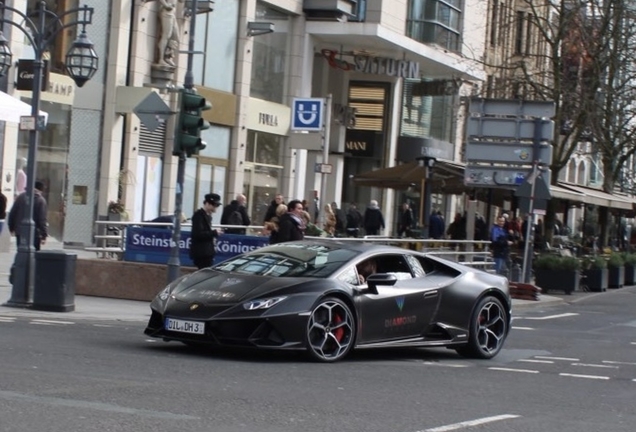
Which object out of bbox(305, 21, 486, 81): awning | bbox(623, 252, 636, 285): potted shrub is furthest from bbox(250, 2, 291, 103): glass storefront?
bbox(623, 252, 636, 285): potted shrub

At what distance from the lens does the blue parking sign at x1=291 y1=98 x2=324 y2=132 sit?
2725 centimetres

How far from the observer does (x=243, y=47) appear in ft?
130

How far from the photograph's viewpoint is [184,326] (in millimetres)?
13219

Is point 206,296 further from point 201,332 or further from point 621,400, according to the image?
point 621,400

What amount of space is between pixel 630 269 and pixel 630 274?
0.82 ft

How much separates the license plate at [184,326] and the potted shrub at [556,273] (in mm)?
21286

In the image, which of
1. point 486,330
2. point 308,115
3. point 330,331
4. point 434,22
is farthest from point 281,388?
point 434,22

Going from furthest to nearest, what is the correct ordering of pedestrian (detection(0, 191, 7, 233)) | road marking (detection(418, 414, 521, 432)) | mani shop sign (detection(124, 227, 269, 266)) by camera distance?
pedestrian (detection(0, 191, 7, 233)), mani shop sign (detection(124, 227, 269, 266)), road marking (detection(418, 414, 521, 432))

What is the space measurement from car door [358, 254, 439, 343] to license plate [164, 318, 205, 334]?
176cm

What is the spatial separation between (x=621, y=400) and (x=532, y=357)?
4.17 metres

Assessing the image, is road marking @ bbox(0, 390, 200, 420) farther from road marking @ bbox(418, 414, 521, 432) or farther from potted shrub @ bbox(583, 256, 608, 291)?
potted shrub @ bbox(583, 256, 608, 291)

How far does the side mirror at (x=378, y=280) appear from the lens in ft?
45.8

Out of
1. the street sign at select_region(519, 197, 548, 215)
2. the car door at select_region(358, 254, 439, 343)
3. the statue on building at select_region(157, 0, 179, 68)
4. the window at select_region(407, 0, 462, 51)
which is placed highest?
Answer: the window at select_region(407, 0, 462, 51)

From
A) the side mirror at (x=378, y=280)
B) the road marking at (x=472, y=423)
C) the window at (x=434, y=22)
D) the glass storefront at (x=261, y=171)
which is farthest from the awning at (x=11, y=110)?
the window at (x=434, y=22)
